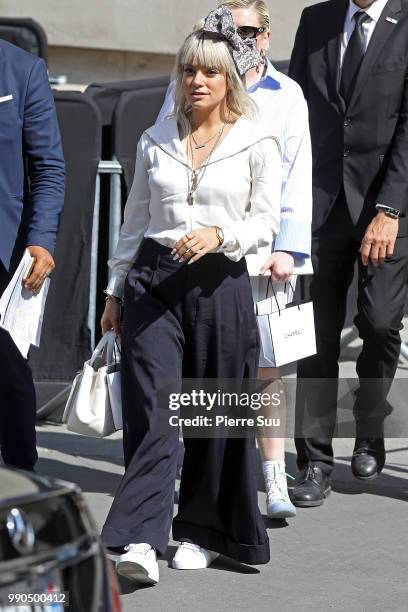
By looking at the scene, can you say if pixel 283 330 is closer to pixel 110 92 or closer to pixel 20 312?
pixel 20 312

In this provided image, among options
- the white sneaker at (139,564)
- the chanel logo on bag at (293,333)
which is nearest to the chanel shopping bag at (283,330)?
the chanel logo on bag at (293,333)

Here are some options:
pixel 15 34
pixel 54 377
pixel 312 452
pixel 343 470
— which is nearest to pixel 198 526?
pixel 312 452

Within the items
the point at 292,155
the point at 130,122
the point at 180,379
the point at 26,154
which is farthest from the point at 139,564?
the point at 130,122

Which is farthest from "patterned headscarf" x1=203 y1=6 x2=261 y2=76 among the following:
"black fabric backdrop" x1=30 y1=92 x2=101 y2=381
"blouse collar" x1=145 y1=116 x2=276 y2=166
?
"black fabric backdrop" x1=30 y1=92 x2=101 y2=381

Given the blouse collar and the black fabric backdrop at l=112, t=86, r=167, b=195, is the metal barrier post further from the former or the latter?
the blouse collar

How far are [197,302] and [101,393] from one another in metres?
0.64

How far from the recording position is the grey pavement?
172 inches

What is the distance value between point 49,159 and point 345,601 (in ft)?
6.63

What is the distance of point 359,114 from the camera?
557cm

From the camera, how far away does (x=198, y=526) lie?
4676mm

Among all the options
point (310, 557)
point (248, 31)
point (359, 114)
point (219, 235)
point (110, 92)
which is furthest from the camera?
point (110, 92)

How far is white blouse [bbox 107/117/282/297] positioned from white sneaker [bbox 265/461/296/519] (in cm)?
122

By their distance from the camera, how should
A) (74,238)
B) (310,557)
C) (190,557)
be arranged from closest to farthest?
(190,557) < (310,557) < (74,238)

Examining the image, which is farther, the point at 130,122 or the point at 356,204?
the point at 130,122
